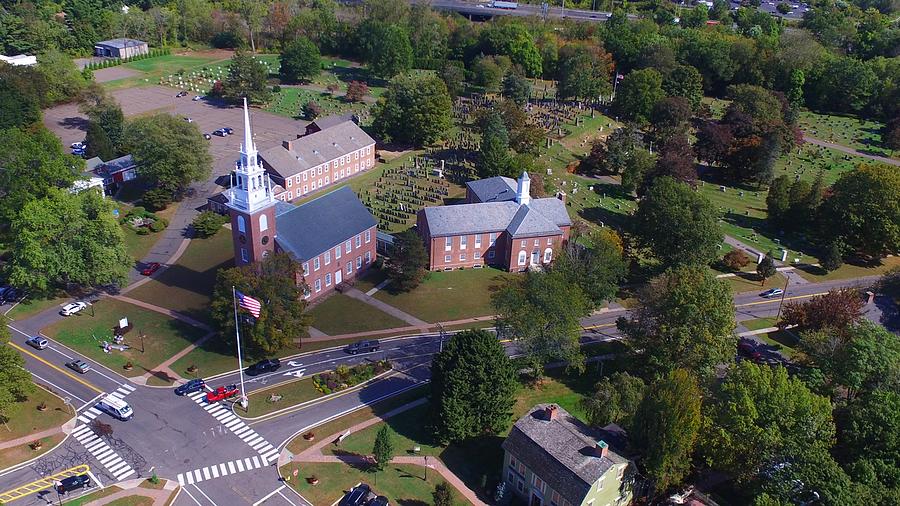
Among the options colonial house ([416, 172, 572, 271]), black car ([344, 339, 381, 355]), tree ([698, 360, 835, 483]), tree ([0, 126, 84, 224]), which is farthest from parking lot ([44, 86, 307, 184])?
tree ([698, 360, 835, 483])

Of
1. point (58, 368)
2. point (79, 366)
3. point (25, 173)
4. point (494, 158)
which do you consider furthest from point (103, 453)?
point (494, 158)

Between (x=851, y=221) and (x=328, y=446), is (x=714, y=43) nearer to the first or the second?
(x=851, y=221)

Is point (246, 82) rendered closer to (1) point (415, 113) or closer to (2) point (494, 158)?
(1) point (415, 113)

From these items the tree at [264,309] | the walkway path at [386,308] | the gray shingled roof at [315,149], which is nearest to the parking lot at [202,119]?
the gray shingled roof at [315,149]

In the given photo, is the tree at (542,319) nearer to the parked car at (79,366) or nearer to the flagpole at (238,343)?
the flagpole at (238,343)

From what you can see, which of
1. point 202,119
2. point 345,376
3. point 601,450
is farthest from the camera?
point 202,119

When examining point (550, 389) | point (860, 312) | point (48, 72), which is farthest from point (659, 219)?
point (48, 72)
